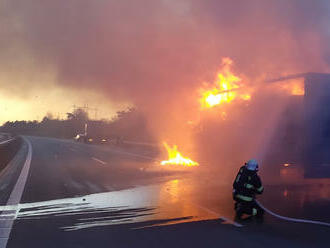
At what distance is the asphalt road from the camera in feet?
19.4

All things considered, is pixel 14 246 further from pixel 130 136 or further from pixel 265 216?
pixel 130 136

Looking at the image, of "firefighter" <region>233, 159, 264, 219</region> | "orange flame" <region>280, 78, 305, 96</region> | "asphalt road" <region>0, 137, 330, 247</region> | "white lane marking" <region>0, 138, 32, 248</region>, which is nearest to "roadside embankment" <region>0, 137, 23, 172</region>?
"white lane marking" <region>0, 138, 32, 248</region>

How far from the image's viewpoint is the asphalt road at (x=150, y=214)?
19.4 ft

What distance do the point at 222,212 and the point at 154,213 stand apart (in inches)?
47.4

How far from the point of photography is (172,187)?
454 inches

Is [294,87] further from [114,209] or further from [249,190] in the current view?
[114,209]

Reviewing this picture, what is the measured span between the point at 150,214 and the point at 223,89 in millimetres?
8537

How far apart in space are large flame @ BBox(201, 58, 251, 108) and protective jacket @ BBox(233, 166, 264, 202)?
6.85m

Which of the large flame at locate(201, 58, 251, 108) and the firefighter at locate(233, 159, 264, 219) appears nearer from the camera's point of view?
the firefighter at locate(233, 159, 264, 219)

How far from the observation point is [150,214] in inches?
304

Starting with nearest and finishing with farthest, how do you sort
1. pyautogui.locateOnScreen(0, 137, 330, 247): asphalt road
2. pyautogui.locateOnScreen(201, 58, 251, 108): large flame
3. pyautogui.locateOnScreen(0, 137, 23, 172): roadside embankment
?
pyautogui.locateOnScreen(0, 137, 330, 247): asphalt road, pyautogui.locateOnScreen(201, 58, 251, 108): large flame, pyautogui.locateOnScreen(0, 137, 23, 172): roadside embankment

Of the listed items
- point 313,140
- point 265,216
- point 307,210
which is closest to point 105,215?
point 265,216

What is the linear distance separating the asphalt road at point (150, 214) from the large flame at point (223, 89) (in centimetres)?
310

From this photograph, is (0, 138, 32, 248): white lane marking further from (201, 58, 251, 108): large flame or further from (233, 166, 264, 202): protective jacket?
(201, 58, 251, 108): large flame
